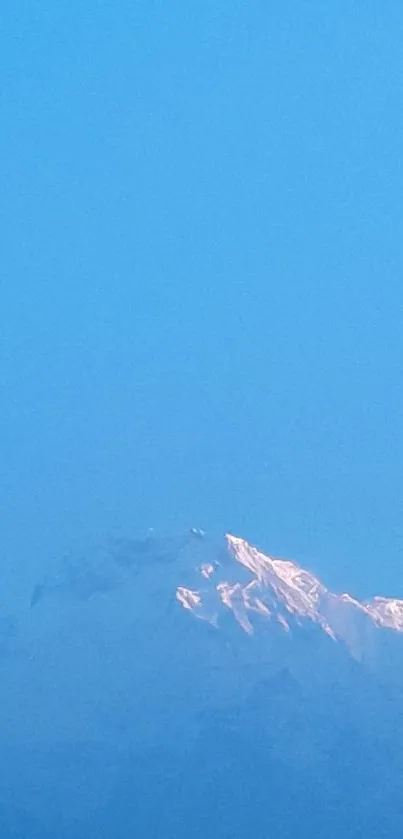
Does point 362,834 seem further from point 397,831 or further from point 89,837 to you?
point 89,837

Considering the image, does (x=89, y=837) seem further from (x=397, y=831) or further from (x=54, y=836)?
(x=397, y=831)

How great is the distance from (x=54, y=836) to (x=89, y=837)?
306cm

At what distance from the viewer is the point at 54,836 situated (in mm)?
199625

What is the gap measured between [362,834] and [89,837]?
78.4 feet

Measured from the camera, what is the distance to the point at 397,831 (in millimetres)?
197625

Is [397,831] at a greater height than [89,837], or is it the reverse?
[89,837]

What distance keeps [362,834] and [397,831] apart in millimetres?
3707

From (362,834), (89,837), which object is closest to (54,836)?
(89,837)

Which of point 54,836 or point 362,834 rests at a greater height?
point 54,836

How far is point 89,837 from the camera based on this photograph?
19988 centimetres

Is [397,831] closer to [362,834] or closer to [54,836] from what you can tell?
[362,834]

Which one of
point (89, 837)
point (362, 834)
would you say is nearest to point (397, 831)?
point (362, 834)

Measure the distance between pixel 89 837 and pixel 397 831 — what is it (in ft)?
88.1
